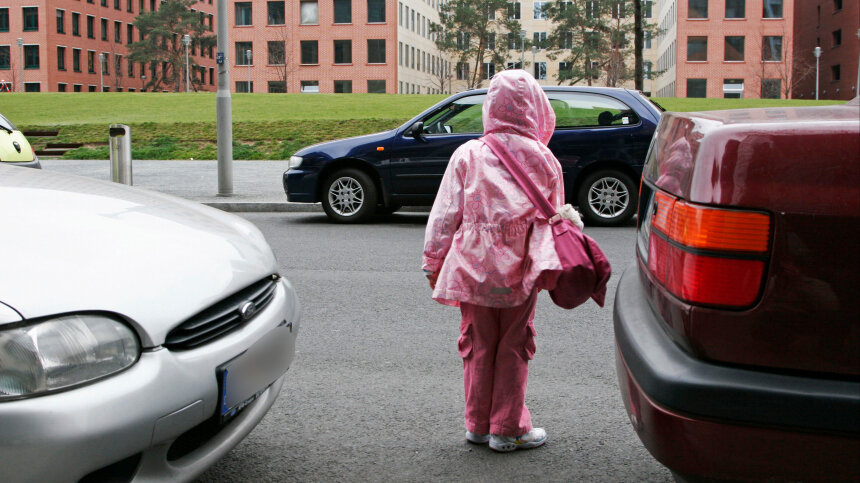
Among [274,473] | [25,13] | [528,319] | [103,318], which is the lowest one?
[274,473]

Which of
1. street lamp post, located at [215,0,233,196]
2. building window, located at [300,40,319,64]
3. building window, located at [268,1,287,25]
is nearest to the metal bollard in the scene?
street lamp post, located at [215,0,233,196]

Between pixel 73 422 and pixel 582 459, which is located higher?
pixel 73 422

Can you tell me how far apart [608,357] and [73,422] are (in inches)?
130

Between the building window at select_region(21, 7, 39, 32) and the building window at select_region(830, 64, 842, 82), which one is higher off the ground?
the building window at select_region(21, 7, 39, 32)

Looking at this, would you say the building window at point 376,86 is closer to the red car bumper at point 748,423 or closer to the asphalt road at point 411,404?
the asphalt road at point 411,404

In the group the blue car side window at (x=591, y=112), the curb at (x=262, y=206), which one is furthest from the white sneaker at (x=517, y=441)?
the curb at (x=262, y=206)

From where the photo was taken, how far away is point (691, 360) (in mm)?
2059

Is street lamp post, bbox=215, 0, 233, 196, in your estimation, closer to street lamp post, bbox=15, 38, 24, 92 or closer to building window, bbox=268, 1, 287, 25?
building window, bbox=268, 1, 287, 25

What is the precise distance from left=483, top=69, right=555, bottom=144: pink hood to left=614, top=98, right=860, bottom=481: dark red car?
1.21m

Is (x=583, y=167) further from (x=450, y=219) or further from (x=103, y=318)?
(x=103, y=318)

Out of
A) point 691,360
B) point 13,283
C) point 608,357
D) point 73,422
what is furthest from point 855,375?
point 608,357

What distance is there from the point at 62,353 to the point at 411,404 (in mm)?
2102

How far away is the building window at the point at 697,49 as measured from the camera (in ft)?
232

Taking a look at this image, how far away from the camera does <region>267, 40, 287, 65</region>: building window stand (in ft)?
245
